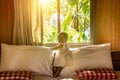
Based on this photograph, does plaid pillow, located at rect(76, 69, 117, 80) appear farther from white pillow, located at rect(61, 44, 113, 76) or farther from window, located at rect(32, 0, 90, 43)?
window, located at rect(32, 0, 90, 43)

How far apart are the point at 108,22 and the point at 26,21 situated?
46.3 inches

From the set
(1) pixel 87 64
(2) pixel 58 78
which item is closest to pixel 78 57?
(1) pixel 87 64

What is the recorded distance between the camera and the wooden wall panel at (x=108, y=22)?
336cm

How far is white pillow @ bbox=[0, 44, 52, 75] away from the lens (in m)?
2.87

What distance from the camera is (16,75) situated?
2.63m

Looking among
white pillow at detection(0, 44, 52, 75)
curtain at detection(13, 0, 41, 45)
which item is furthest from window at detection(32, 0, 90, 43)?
white pillow at detection(0, 44, 52, 75)

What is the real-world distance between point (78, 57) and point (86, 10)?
781 millimetres

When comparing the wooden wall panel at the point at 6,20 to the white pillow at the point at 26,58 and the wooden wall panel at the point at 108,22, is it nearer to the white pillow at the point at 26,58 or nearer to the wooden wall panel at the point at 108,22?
the white pillow at the point at 26,58

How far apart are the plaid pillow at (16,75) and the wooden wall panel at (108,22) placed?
121cm

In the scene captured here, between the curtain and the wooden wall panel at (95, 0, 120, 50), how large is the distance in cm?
86

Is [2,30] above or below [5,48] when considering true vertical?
above

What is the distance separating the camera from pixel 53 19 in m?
3.37

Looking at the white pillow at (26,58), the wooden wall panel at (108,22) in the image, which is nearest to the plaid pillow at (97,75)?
the white pillow at (26,58)

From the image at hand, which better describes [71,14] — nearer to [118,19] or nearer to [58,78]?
[118,19]
